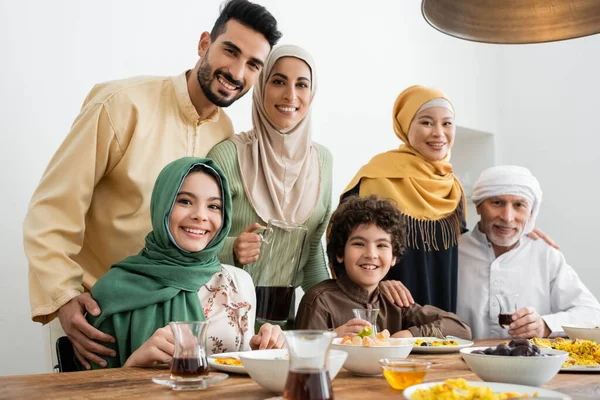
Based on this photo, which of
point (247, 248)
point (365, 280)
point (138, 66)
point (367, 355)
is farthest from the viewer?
point (138, 66)

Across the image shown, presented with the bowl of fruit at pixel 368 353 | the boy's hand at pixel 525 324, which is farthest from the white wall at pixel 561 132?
the bowl of fruit at pixel 368 353

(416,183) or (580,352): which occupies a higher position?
(416,183)

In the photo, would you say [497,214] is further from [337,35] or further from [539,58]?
[539,58]

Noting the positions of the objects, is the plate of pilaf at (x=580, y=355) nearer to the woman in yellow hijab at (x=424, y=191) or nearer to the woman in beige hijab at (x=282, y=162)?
the woman in yellow hijab at (x=424, y=191)

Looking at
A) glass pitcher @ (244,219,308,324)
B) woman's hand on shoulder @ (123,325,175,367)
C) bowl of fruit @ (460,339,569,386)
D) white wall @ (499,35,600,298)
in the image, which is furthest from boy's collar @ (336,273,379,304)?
white wall @ (499,35,600,298)

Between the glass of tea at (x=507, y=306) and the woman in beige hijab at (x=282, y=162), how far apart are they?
774 mm

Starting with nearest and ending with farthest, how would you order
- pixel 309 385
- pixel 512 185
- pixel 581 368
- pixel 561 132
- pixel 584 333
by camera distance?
pixel 309 385 < pixel 581 368 < pixel 584 333 < pixel 512 185 < pixel 561 132

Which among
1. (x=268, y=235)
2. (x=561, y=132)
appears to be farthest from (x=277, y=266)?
(x=561, y=132)

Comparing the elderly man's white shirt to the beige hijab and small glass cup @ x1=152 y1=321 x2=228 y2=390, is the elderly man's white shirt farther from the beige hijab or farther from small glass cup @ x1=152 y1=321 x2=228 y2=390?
small glass cup @ x1=152 y1=321 x2=228 y2=390

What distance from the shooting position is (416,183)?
2.88 m

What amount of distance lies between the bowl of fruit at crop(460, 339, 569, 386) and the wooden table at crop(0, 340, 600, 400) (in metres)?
0.06

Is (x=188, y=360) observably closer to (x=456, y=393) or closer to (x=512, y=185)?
(x=456, y=393)

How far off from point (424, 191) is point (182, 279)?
1.32 m

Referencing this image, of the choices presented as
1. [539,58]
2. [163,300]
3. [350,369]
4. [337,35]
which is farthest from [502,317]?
[539,58]
